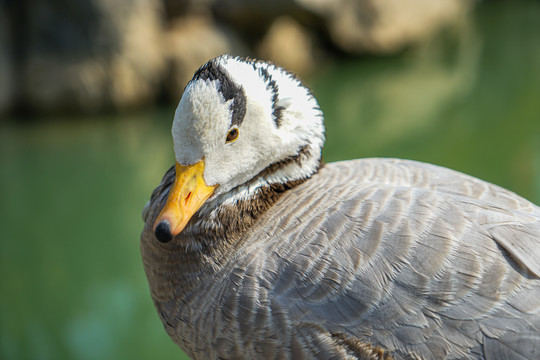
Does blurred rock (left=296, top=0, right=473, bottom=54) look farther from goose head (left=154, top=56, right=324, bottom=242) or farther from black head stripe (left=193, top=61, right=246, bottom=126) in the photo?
black head stripe (left=193, top=61, right=246, bottom=126)

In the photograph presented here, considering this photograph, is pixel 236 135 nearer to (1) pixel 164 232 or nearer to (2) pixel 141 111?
(1) pixel 164 232

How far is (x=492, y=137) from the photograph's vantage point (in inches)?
257

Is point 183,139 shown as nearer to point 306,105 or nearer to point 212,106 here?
point 212,106

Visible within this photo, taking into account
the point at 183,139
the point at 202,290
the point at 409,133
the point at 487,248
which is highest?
the point at 183,139

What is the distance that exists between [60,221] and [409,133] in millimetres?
4084

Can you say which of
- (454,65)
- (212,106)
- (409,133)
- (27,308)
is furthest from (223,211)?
(454,65)

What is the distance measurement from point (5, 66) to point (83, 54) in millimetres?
1051

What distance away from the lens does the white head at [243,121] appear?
198 centimetres

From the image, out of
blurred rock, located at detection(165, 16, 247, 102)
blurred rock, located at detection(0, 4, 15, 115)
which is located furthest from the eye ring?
blurred rock, located at detection(0, 4, 15, 115)

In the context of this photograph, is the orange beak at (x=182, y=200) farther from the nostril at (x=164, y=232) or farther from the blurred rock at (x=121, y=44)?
the blurred rock at (x=121, y=44)

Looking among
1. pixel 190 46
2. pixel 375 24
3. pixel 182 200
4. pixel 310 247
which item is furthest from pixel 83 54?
pixel 310 247

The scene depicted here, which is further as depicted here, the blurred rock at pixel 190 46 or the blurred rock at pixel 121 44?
the blurred rock at pixel 190 46

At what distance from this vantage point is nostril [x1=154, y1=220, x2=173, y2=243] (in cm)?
189

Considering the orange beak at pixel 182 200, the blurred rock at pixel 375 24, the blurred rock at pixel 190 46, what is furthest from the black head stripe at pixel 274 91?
the blurred rock at pixel 375 24
